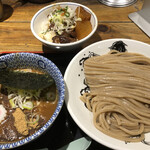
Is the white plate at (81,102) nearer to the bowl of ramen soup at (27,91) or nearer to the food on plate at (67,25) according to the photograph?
the bowl of ramen soup at (27,91)

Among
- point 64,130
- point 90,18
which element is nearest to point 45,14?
point 90,18

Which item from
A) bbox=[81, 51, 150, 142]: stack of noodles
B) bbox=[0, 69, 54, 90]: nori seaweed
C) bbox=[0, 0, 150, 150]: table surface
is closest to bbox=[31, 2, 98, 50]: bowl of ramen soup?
bbox=[0, 0, 150, 150]: table surface

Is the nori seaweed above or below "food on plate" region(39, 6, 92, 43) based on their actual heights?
below

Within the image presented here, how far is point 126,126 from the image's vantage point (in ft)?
4.21

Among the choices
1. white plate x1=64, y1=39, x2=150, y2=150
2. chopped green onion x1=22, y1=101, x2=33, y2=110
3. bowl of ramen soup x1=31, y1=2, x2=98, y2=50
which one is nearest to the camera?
white plate x1=64, y1=39, x2=150, y2=150

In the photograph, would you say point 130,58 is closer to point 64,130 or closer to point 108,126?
point 108,126

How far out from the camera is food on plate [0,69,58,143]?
1155 mm

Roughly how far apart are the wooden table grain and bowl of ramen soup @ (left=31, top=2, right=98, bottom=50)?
0.21 metres

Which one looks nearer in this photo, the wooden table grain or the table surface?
the table surface

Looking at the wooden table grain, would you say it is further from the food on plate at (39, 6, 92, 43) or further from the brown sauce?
the brown sauce

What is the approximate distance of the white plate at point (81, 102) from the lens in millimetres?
1113

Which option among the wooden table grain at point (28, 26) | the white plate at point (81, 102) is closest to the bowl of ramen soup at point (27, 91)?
the white plate at point (81, 102)

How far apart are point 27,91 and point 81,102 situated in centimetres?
48

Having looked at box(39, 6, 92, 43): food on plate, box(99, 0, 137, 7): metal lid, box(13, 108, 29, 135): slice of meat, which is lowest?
box(13, 108, 29, 135): slice of meat
